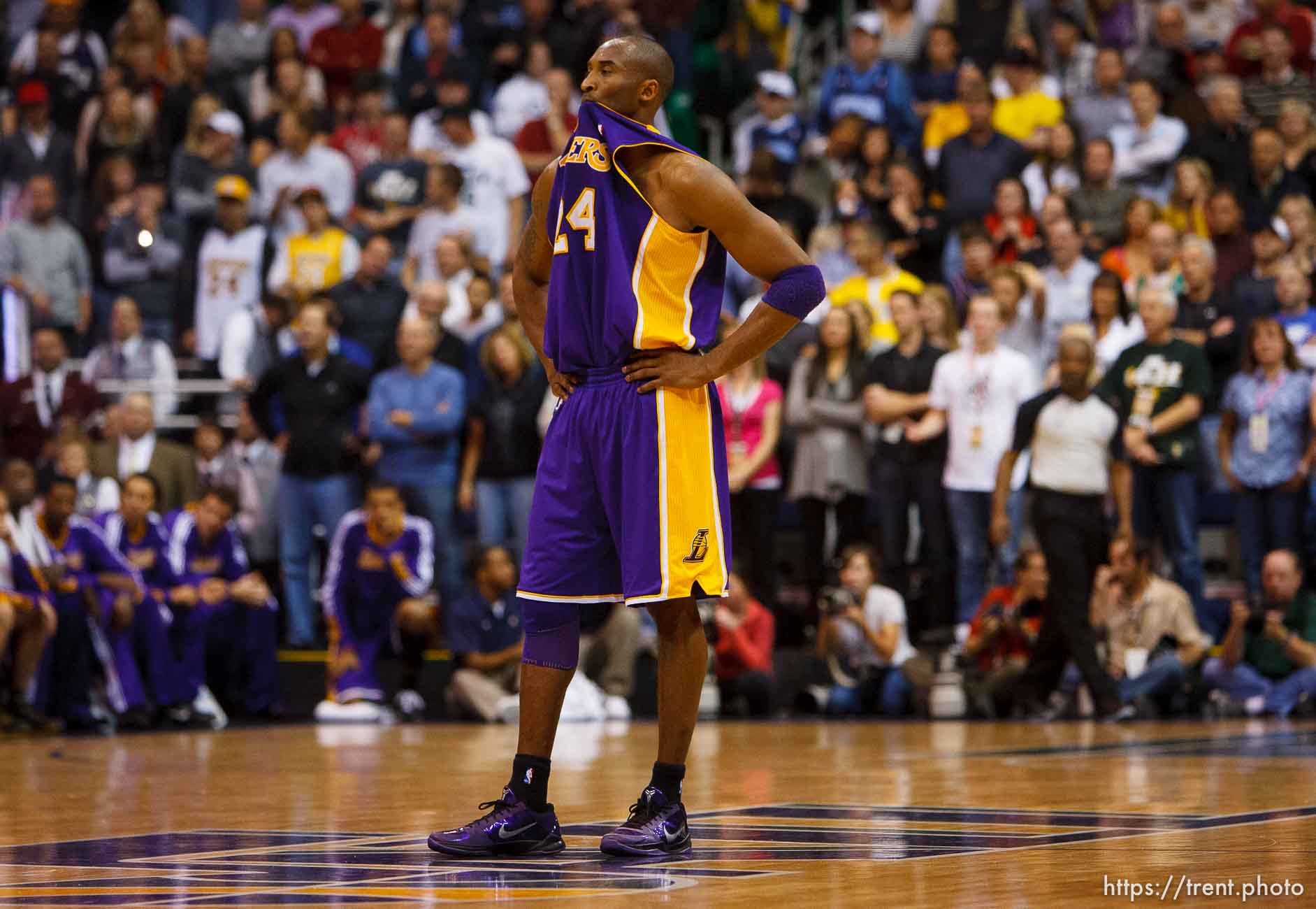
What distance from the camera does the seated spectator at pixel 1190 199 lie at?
1427cm

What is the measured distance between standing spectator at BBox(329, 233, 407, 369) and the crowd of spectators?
3 centimetres

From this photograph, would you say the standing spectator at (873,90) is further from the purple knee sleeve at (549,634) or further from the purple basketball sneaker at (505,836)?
the purple basketball sneaker at (505,836)

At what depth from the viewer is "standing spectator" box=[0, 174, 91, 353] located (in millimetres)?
15852

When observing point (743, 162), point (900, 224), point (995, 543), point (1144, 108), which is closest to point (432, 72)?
point (743, 162)

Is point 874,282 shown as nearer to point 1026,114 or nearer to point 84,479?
point 1026,114

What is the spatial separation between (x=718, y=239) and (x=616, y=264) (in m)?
0.29


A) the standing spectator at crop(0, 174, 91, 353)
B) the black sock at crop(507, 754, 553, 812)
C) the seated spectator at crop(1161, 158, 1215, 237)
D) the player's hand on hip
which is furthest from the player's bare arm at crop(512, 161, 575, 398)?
the standing spectator at crop(0, 174, 91, 353)

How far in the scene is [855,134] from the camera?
16.0 meters

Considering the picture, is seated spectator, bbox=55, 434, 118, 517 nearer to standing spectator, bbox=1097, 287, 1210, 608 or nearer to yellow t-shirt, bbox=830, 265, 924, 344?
yellow t-shirt, bbox=830, 265, 924, 344

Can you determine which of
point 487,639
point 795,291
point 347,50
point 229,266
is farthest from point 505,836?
point 347,50

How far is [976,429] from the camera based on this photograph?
43.7 ft

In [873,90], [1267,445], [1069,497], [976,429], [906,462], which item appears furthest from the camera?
[873,90]

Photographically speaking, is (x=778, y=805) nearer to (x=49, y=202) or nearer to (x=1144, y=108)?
(x=1144, y=108)

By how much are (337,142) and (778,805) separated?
11316mm
